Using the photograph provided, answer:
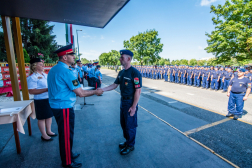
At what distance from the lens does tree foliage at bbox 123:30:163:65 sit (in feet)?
114

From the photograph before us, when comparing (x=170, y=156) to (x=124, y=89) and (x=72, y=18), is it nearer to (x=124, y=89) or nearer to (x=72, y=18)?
(x=124, y=89)

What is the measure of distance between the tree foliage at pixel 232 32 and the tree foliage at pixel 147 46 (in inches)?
682

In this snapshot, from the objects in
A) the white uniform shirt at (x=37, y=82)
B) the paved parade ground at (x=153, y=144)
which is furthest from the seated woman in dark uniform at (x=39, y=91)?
the paved parade ground at (x=153, y=144)

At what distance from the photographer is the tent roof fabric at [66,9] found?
A: 102 inches

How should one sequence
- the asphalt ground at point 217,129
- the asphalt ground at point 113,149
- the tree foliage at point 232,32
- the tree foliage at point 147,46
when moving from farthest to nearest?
the tree foliage at point 147,46
the tree foliage at point 232,32
the asphalt ground at point 217,129
the asphalt ground at point 113,149

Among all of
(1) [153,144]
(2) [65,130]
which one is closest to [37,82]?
(2) [65,130]

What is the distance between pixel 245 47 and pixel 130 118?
68.9ft

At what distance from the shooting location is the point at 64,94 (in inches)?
75.9

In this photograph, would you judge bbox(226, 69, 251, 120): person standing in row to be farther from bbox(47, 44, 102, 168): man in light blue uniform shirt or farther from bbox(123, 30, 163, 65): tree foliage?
bbox(123, 30, 163, 65): tree foliage

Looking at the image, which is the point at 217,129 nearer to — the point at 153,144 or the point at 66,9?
the point at 153,144

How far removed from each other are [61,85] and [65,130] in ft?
2.38

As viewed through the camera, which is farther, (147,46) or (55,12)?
(147,46)

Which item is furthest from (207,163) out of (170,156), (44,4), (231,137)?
(44,4)

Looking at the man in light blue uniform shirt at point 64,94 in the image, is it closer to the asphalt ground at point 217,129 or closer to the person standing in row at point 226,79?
the asphalt ground at point 217,129
